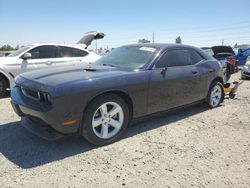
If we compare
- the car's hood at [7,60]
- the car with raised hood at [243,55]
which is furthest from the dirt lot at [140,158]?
the car with raised hood at [243,55]

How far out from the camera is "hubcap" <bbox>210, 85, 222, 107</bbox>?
234 inches

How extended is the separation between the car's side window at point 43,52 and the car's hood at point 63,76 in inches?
150

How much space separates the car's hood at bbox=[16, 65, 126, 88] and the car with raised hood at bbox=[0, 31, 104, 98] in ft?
11.2

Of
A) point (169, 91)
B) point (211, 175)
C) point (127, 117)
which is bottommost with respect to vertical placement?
point (211, 175)

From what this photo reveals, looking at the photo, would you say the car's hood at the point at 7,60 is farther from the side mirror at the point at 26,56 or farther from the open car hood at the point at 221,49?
the open car hood at the point at 221,49


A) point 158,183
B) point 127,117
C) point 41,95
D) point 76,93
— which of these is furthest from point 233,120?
point 41,95

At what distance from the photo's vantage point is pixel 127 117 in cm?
404

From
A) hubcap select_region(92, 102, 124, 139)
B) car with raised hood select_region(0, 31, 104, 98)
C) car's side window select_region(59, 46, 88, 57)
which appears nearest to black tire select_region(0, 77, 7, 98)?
car with raised hood select_region(0, 31, 104, 98)

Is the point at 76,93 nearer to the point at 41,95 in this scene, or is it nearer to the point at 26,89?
the point at 41,95

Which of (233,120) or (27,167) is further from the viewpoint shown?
(233,120)

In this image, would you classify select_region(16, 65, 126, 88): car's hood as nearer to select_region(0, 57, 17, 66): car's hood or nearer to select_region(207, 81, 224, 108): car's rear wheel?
select_region(207, 81, 224, 108): car's rear wheel

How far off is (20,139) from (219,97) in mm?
4363

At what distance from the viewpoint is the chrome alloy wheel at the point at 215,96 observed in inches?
234

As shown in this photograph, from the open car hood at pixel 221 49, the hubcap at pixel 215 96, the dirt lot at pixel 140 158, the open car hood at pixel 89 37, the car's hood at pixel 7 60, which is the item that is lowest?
the dirt lot at pixel 140 158
